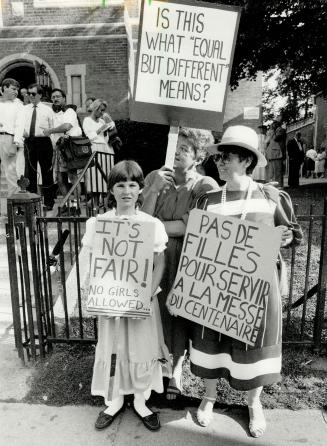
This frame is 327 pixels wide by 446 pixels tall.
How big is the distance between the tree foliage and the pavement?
10.2 m

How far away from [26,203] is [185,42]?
1.59 m

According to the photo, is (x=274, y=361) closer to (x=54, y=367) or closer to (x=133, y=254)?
(x=133, y=254)

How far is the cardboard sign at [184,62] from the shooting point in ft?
8.95

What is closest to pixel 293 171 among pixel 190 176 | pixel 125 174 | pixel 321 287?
pixel 321 287

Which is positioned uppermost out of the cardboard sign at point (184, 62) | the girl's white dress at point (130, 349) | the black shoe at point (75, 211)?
the cardboard sign at point (184, 62)

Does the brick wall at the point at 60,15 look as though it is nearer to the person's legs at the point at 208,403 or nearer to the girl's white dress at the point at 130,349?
the girl's white dress at the point at 130,349

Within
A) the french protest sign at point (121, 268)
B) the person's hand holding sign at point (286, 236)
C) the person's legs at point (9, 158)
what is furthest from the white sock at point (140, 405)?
the person's legs at point (9, 158)

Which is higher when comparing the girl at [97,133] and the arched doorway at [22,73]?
the arched doorway at [22,73]

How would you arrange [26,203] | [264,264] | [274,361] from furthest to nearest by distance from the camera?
[26,203] < [274,361] < [264,264]

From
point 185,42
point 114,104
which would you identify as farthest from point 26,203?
point 114,104

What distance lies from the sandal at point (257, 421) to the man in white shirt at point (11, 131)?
5829 millimetres

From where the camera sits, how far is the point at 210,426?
2760 millimetres

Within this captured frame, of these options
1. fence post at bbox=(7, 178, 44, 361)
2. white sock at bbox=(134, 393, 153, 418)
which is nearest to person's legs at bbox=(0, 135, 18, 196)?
fence post at bbox=(7, 178, 44, 361)

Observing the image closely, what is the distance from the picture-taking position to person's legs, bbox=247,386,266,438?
8.77ft
